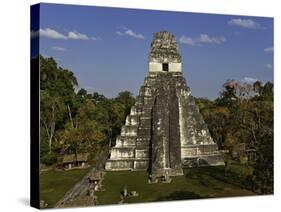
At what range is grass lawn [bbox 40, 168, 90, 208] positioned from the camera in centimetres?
1262

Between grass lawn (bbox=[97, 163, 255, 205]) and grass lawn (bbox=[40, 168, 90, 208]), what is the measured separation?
654 millimetres

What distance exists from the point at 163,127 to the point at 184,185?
3.67ft

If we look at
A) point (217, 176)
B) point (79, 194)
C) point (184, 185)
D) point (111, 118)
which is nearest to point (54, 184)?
point (79, 194)

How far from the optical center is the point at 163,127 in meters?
14.0

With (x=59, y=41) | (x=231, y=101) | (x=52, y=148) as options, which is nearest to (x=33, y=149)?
(x=52, y=148)

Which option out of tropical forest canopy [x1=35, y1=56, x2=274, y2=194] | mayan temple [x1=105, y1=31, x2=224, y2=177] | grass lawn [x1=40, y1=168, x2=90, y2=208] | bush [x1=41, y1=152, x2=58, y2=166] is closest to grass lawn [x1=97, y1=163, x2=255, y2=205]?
mayan temple [x1=105, y1=31, x2=224, y2=177]

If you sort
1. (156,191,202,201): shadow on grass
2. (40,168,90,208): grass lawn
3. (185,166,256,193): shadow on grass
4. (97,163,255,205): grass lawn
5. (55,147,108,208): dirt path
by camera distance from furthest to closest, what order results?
1. (185,166,256,193): shadow on grass
2. (156,191,202,201): shadow on grass
3. (97,163,255,205): grass lawn
4. (55,147,108,208): dirt path
5. (40,168,90,208): grass lawn

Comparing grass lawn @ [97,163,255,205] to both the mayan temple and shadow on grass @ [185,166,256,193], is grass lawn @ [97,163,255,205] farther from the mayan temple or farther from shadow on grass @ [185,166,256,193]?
the mayan temple

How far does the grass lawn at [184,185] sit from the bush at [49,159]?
41.5 inches

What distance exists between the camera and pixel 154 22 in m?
13.9

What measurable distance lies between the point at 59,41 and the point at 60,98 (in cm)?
96

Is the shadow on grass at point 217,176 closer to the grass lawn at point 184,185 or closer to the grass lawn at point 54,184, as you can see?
the grass lawn at point 184,185

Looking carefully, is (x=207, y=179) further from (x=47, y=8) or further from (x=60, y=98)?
(x=47, y=8)

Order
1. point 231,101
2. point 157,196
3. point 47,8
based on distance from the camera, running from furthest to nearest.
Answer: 1. point 231,101
2. point 157,196
3. point 47,8
